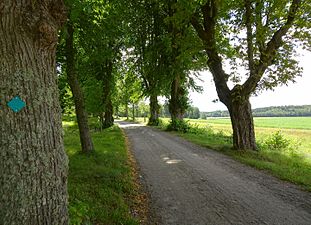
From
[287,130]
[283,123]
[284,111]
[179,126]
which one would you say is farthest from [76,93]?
[284,111]

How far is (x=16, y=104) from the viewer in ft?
9.11

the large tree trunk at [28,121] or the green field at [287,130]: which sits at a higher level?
the large tree trunk at [28,121]

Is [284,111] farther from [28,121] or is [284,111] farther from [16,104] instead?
[16,104]

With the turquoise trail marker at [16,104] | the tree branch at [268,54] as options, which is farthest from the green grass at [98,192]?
the tree branch at [268,54]

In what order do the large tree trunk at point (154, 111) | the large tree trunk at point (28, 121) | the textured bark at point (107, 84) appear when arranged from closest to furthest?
1. the large tree trunk at point (28, 121)
2. the textured bark at point (107, 84)
3. the large tree trunk at point (154, 111)

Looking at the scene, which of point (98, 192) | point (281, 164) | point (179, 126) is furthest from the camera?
point (179, 126)

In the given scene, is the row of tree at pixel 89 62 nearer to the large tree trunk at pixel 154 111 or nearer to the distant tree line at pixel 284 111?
the large tree trunk at pixel 154 111

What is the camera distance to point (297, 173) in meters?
8.26

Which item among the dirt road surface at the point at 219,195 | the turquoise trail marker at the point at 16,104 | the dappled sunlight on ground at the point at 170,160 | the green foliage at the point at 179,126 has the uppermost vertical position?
the turquoise trail marker at the point at 16,104

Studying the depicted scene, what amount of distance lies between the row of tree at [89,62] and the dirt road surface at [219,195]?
9.38 ft

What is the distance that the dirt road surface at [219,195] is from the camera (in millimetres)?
4992

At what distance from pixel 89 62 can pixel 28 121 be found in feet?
32.4

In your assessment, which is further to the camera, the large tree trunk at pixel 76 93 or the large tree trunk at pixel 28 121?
the large tree trunk at pixel 76 93

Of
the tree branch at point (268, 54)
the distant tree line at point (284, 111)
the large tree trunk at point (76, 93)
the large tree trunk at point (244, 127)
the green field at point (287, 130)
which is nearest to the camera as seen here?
the large tree trunk at point (76, 93)
